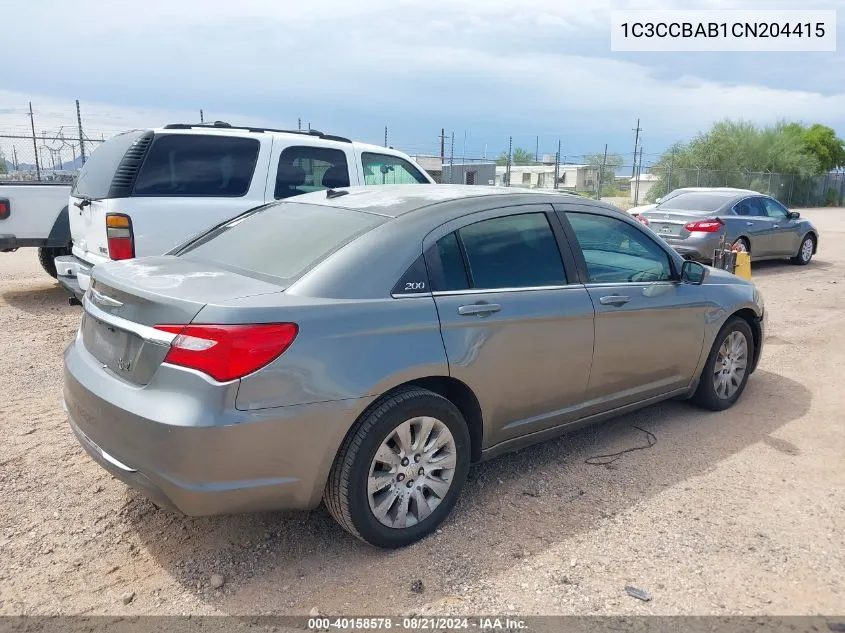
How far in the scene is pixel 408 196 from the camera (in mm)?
3770

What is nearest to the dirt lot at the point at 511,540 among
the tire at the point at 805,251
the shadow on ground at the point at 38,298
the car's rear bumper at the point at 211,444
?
the car's rear bumper at the point at 211,444

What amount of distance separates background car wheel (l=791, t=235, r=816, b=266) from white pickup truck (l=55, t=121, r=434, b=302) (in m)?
10.4

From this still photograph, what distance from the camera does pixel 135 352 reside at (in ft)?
9.39

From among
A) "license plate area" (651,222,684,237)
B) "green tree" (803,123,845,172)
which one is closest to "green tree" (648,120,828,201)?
"green tree" (803,123,845,172)

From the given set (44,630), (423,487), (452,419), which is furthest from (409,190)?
(44,630)

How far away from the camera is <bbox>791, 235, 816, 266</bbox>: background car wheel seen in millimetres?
13578

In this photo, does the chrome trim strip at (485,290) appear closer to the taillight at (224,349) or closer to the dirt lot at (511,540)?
the taillight at (224,349)

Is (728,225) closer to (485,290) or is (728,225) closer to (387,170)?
(387,170)

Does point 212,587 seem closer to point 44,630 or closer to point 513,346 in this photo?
point 44,630

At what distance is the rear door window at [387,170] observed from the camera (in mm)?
7504

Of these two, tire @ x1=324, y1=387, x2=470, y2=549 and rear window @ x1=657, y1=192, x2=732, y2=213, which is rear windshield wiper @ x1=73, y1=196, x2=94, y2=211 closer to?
tire @ x1=324, y1=387, x2=470, y2=549

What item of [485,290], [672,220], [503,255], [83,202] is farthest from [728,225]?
[83,202]

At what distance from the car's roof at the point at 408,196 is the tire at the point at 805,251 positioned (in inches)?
448

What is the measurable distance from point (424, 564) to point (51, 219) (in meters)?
→ 6.70
